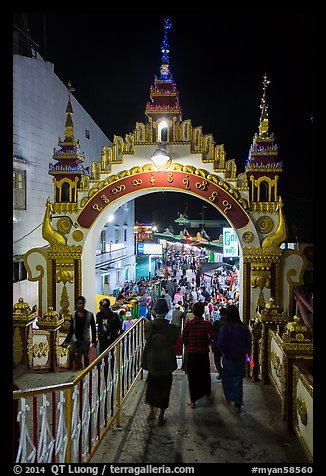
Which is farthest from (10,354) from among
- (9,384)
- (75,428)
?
(75,428)

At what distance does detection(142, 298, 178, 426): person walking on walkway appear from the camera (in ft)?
16.9

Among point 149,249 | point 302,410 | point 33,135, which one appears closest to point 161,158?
point 33,135

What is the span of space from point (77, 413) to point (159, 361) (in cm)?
144

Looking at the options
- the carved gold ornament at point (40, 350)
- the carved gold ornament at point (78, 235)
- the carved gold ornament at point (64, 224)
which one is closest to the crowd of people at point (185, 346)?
the carved gold ornament at point (40, 350)

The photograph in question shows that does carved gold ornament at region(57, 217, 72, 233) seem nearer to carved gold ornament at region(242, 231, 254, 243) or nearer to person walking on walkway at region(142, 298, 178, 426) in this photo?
carved gold ornament at region(242, 231, 254, 243)

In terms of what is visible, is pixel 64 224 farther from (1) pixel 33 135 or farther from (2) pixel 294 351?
(2) pixel 294 351

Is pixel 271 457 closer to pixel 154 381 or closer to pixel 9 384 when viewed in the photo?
pixel 154 381

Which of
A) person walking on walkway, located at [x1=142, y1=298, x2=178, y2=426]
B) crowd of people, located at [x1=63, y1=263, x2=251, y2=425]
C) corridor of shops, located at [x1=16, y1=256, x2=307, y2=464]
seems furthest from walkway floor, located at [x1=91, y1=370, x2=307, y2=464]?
person walking on walkway, located at [x1=142, y1=298, x2=178, y2=426]

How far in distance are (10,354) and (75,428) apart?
4.98 feet

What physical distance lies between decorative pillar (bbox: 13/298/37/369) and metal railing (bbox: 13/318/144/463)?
179 cm

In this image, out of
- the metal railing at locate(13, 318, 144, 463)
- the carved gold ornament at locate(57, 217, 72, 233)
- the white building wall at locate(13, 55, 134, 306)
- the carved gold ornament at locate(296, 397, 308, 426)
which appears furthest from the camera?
the white building wall at locate(13, 55, 134, 306)

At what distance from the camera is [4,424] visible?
9.46 feet

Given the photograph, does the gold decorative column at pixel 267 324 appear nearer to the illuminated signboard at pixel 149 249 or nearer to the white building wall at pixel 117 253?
the white building wall at pixel 117 253

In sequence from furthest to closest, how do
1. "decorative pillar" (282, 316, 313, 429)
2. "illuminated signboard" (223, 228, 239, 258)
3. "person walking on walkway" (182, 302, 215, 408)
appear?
"illuminated signboard" (223, 228, 239, 258)
"person walking on walkway" (182, 302, 215, 408)
"decorative pillar" (282, 316, 313, 429)
